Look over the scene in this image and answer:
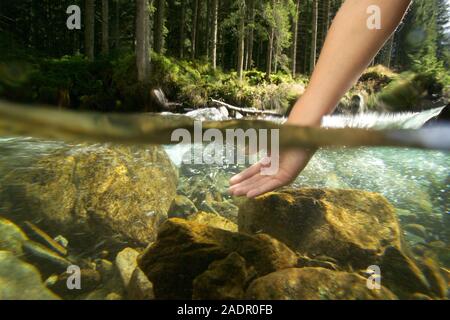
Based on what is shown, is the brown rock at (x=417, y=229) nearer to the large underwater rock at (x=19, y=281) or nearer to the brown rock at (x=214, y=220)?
the brown rock at (x=214, y=220)

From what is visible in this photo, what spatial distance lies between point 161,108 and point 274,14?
11.1 m

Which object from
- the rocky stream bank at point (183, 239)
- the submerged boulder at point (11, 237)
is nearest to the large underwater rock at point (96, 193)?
the rocky stream bank at point (183, 239)

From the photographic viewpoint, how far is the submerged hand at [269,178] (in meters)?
2.21

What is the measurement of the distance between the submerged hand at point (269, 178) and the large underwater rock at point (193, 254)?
1.60ft

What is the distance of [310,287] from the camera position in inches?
86.0

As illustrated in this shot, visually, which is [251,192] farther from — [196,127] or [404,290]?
[404,290]

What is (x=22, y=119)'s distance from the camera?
2.71 metres

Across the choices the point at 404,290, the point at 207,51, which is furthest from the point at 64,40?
the point at 404,290

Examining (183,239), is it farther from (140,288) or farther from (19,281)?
(19,281)

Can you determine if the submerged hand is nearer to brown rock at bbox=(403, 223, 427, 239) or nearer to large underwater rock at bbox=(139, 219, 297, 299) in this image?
large underwater rock at bbox=(139, 219, 297, 299)

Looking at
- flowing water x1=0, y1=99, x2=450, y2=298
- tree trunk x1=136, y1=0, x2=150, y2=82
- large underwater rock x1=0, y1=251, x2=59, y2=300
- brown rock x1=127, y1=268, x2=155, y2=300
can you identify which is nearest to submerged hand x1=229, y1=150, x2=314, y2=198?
flowing water x1=0, y1=99, x2=450, y2=298

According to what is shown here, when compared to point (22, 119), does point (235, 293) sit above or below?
below

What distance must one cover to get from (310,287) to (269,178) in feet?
2.61
